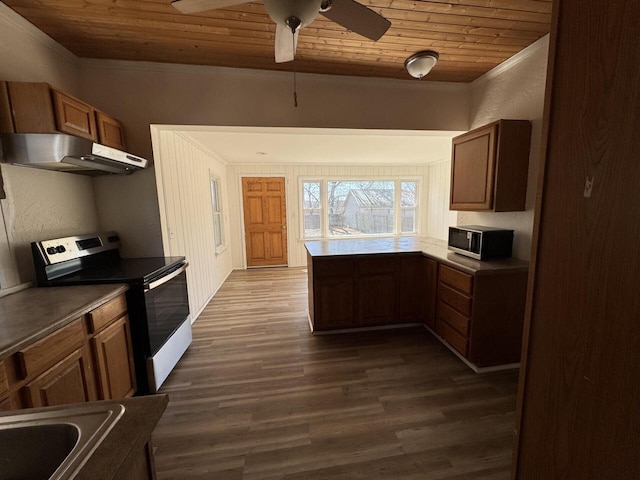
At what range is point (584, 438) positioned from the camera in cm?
77

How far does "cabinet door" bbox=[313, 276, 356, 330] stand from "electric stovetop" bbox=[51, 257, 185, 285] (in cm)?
138

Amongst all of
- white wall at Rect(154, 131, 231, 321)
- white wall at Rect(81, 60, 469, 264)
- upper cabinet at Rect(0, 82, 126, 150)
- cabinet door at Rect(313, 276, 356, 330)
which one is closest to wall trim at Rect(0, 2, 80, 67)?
white wall at Rect(81, 60, 469, 264)

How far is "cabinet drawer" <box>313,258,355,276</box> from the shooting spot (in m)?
2.72

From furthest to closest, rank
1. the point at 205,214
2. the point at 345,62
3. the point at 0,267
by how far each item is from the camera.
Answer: the point at 205,214 < the point at 345,62 < the point at 0,267

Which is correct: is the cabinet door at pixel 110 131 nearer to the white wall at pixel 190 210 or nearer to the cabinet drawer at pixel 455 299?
the white wall at pixel 190 210

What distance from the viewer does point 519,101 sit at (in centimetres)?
228

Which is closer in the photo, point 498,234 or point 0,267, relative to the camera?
point 0,267

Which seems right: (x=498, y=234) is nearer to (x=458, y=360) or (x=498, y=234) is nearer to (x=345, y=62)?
(x=458, y=360)

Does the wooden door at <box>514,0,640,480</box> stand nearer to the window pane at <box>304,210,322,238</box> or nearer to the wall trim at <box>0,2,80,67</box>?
the wall trim at <box>0,2,80,67</box>

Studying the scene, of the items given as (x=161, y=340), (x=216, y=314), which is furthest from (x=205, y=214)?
(x=161, y=340)

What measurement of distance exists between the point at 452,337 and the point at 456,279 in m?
0.56

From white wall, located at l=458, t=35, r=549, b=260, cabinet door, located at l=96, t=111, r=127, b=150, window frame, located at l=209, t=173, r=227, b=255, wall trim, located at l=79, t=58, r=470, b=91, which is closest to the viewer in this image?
cabinet door, located at l=96, t=111, r=127, b=150

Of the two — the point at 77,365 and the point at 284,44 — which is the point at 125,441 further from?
the point at 284,44

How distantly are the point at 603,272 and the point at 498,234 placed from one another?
5.83ft
